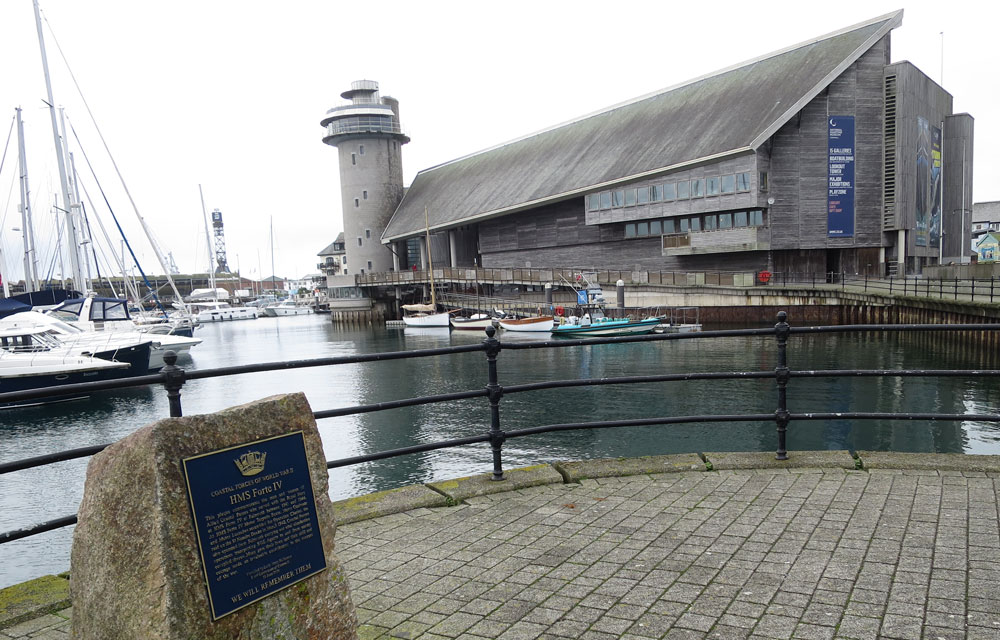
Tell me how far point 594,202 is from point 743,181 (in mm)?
10912

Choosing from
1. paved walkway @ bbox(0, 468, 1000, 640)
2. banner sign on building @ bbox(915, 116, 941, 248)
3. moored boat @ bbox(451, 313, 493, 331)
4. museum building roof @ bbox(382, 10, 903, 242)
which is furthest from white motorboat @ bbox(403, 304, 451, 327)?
paved walkway @ bbox(0, 468, 1000, 640)

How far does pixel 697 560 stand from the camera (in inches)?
148

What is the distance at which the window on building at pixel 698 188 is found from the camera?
132 ft

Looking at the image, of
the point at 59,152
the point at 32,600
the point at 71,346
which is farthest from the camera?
the point at 59,152

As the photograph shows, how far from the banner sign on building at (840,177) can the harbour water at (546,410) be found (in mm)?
9922

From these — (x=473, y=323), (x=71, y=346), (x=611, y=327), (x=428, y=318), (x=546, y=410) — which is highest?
(x=71, y=346)

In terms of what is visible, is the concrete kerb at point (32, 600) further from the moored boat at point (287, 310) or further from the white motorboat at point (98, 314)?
the moored boat at point (287, 310)

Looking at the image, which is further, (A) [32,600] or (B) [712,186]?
(B) [712,186]

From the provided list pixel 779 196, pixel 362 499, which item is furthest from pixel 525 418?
pixel 779 196

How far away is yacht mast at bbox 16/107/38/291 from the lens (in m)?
44.1

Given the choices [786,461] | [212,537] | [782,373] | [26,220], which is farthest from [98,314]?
[212,537]

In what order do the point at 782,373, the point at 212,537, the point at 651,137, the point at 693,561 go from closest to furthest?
the point at 212,537
the point at 693,561
the point at 782,373
the point at 651,137

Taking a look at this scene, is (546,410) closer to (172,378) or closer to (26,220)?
(172,378)

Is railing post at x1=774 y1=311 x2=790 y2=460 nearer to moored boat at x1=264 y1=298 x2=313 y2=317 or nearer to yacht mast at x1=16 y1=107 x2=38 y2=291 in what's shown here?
yacht mast at x1=16 y1=107 x2=38 y2=291
